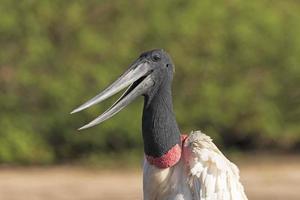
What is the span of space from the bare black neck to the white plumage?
11 centimetres

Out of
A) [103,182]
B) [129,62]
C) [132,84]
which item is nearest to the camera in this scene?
[132,84]

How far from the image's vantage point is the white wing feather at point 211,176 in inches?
260

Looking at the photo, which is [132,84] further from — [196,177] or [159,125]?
[196,177]

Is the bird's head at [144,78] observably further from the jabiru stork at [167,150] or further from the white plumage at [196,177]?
the white plumage at [196,177]

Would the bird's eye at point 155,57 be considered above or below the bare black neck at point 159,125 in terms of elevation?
above

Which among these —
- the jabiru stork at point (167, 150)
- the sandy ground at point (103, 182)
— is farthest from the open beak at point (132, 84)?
the sandy ground at point (103, 182)

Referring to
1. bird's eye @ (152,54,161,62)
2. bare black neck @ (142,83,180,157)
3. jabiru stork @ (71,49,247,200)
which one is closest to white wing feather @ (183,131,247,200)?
jabiru stork @ (71,49,247,200)

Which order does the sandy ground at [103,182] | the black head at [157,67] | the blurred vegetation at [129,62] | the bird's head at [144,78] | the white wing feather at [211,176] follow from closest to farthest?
the white wing feather at [211,176] < the bird's head at [144,78] < the black head at [157,67] < the sandy ground at [103,182] < the blurred vegetation at [129,62]

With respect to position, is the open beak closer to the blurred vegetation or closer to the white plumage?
the white plumage

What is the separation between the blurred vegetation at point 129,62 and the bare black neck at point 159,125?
8.69m

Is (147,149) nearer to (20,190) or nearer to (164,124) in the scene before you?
(164,124)

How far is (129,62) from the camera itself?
632 inches

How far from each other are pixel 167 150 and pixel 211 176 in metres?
0.37

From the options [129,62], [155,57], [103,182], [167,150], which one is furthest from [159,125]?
[129,62]
